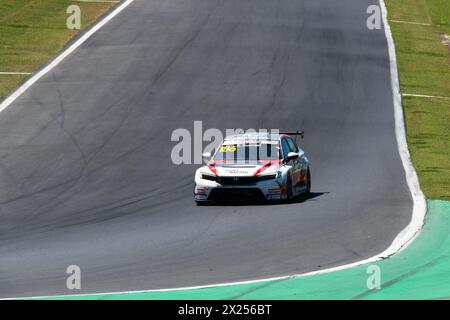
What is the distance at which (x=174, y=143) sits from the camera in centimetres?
2772

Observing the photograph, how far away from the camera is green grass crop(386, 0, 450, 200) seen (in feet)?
86.0

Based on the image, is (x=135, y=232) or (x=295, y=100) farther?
(x=295, y=100)

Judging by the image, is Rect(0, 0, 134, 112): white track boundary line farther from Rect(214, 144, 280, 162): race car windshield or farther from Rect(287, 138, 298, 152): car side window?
Rect(287, 138, 298, 152): car side window

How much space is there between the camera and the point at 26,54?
37688 mm

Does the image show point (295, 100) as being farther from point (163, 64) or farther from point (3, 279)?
point (3, 279)

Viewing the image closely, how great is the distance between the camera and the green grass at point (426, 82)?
1032 inches

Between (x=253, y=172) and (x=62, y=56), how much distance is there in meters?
16.9

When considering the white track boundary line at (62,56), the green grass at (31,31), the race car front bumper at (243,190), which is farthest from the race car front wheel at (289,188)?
the green grass at (31,31)

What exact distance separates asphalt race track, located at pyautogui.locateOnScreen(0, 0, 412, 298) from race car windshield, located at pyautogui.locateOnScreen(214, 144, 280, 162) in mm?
1097

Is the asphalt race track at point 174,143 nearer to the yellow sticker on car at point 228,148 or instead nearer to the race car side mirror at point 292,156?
the race car side mirror at point 292,156

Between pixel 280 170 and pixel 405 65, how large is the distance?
1823cm

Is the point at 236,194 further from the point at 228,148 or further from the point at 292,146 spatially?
the point at 292,146

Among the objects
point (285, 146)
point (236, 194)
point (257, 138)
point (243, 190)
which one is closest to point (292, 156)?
point (285, 146)
